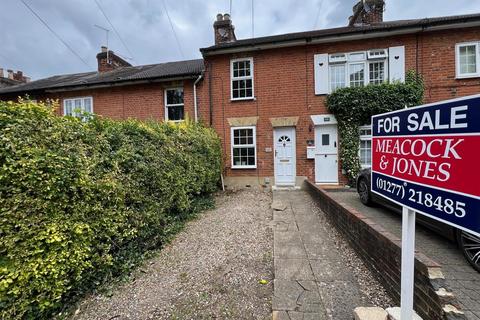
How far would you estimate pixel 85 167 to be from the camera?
274 cm

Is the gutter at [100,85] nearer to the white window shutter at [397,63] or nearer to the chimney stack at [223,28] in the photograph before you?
the chimney stack at [223,28]

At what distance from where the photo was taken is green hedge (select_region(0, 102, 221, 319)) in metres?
2.18

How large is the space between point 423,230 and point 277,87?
22.8 feet

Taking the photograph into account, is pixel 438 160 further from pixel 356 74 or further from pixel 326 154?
pixel 356 74

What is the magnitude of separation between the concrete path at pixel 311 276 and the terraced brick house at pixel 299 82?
4699 millimetres

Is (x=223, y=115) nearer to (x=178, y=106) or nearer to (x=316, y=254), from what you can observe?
(x=178, y=106)

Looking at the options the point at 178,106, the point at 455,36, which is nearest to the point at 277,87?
the point at 178,106

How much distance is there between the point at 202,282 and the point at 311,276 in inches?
56.6

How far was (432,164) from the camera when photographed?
1.44 meters

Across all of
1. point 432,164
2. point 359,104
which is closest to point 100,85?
point 359,104

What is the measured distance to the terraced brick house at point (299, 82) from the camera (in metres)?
8.40

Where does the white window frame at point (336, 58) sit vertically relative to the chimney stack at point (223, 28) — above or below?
below

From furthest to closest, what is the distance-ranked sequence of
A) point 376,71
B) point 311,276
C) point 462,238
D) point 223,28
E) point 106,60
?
1. point 106,60
2. point 223,28
3. point 376,71
4. point 462,238
5. point 311,276

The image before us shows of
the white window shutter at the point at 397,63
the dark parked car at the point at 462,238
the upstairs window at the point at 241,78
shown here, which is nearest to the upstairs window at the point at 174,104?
the upstairs window at the point at 241,78
